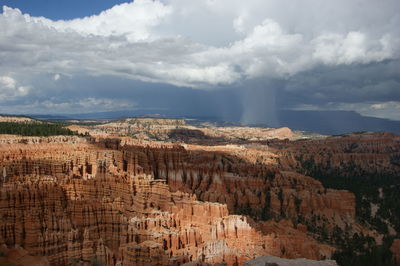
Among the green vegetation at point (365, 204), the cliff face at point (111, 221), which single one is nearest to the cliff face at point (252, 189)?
the green vegetation at point (365, 204)

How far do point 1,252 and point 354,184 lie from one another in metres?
77.9

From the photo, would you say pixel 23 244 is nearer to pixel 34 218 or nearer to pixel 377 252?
pixel 34 218

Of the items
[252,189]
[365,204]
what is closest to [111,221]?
[252,189]

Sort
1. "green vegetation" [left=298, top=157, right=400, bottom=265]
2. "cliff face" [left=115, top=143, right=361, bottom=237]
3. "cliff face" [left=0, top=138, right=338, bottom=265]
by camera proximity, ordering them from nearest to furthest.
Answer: "cliff face" [left=0, top=138, right=338, bottom=265] < "green vegetation" [left=298, top=157, right=400, bottom=265] < "cliff face" [left=115, top=143, right=361, bottom=237]

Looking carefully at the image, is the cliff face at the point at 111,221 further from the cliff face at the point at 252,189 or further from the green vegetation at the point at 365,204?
the cliff face at the point at 252,189

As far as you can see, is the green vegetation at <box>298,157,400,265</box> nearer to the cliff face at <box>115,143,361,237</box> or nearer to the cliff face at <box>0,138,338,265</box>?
the cliff face at <box>115,143,361,237</box>

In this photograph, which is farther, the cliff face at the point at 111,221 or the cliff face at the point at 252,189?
the cliff face at the point at 252,189

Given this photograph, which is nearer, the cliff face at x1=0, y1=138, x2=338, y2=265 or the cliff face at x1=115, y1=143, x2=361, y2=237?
the cliff face at x1=0, y1=138, x2=338, y2=265

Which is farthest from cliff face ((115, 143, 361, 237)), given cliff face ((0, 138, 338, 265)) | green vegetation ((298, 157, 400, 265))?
cliff face ((0, 138, 338, 265))

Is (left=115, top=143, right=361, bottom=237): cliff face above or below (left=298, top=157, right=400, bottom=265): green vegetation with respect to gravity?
above

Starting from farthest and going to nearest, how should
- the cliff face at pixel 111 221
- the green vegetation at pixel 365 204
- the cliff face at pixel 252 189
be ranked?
the cliff face at pixel 252 189 → the green vegetation at pixel 365 204 → the cliff face at pixel 111 221

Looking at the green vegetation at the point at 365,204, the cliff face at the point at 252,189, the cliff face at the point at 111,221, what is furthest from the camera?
the cliff face at the point at 252,189

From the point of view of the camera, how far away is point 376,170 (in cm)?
11106

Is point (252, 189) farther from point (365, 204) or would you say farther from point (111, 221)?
point (111, 221)
